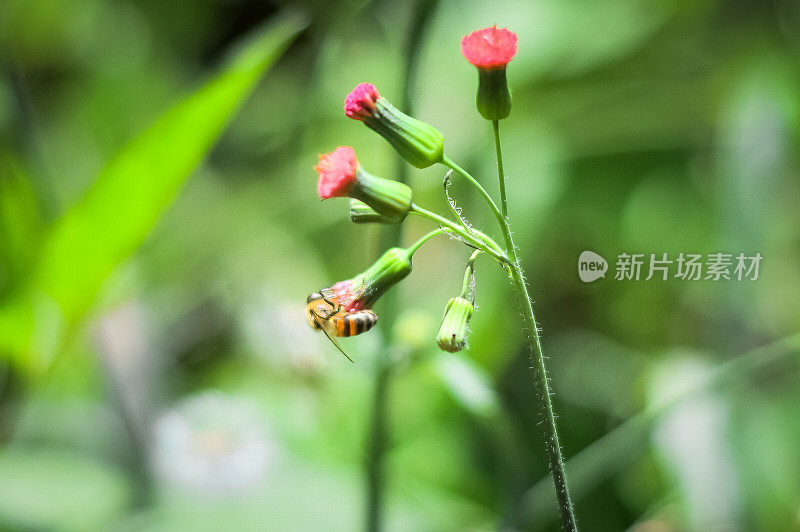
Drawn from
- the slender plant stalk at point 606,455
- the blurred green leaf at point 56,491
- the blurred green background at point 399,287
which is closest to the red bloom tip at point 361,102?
the blurred green background at point 399,287

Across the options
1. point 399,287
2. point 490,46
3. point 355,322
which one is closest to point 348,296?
point 355,322

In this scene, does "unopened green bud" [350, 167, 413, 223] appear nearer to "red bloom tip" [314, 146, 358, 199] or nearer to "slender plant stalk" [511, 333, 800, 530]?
"red bloom tip" [314, 146, 358, 199]

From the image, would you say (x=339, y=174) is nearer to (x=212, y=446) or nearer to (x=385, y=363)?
(x=385, y=363)

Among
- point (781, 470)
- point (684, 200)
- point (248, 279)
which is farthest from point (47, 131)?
point (781, 470)

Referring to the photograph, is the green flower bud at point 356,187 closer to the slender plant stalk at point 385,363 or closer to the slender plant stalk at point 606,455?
the slender plant stalk at point 385,363

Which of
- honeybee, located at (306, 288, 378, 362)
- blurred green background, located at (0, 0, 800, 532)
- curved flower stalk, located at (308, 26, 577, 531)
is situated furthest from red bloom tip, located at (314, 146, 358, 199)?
blurred green background, located at (0, 0, 800, 532)

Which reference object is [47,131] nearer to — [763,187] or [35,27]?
[35,27]

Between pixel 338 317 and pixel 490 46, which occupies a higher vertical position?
pixel 490 46
